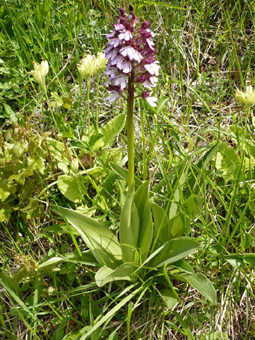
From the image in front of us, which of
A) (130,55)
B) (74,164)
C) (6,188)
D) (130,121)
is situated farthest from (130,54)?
(6,188)

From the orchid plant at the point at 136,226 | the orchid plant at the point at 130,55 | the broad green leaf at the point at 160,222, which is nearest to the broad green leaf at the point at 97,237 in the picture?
the orchid plant at the point at 136,226

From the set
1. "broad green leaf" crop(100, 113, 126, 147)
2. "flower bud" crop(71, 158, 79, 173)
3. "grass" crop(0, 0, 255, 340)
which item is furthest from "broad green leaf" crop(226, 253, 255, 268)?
"broad green leaf" crop(100, 113, 126, 147)

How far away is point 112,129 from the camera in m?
2.57

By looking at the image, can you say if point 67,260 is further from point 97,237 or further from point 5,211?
point 5,211

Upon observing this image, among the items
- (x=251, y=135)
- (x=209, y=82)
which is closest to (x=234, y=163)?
(x=251, y=135)

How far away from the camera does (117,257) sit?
1962mm

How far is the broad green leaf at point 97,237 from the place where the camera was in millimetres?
1856

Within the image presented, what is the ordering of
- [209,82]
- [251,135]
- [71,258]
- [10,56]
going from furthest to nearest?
[209,82], [10,56], [251,135], [71,258]

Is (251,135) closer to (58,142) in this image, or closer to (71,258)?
(58,142)

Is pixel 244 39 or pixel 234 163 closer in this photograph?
pixel 234 163

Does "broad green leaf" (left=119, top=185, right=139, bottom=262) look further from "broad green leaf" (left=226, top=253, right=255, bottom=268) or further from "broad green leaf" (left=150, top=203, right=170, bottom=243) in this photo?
"broad green leaf" (left=226, top=253, right=255, bottom=268)

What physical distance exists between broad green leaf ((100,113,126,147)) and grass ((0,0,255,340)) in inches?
0.4

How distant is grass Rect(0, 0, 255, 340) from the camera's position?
6.20 ft

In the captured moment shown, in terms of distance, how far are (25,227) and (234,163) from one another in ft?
4.28
